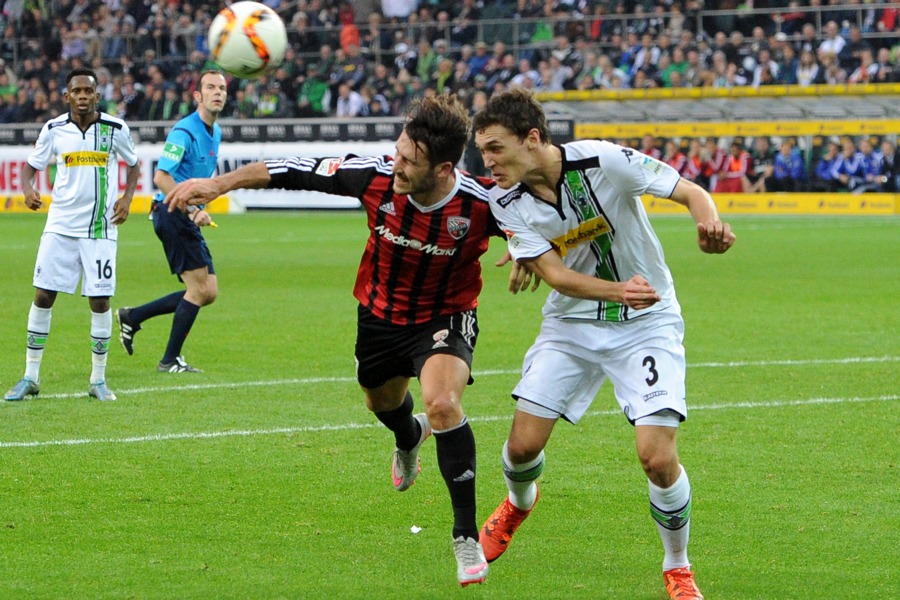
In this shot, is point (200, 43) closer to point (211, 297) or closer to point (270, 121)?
point (270, 121)

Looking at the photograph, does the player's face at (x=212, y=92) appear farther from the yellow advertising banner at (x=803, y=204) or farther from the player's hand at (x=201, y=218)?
the yellow advertising banner at (x=803, y=204)

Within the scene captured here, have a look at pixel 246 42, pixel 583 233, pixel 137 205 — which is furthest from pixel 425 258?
pixel 137 205

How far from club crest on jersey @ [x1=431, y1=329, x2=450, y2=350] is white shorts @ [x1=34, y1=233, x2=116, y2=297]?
12.5ft

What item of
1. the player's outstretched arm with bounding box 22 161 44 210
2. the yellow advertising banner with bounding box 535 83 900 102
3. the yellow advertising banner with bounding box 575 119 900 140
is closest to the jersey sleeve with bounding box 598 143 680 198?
the player's outstretched arm with bounding box 22 161 44 210

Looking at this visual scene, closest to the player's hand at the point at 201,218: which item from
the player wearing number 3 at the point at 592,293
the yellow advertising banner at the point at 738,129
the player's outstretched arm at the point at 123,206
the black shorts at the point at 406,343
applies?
the player's outstretched arm at the point at 123,206

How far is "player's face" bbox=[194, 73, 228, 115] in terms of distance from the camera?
32.2 feet

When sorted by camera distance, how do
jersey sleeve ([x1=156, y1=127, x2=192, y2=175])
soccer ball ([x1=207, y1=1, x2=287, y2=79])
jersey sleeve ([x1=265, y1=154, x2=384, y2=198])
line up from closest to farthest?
1. jersey sleeve ([x1=265, y1=154, x2=384, y2=198])
2. soccer ball ([x1=207, y1=1, x2=287, y2=79])
3. jersey sleeve ([x1=156, y1=127, x2=192, y2=175])

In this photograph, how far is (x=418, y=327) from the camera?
5.60 metres

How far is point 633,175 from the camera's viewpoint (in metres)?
4.96

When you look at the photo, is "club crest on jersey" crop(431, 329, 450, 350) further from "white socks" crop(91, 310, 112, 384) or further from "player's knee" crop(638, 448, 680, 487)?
"white socks" crop(91, 310, 112, 384)

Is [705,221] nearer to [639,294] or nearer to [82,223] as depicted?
[639,294]

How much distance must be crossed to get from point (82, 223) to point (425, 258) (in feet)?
13.3

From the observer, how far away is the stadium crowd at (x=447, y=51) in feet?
99.6

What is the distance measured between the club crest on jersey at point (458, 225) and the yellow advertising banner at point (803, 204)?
936 inches
